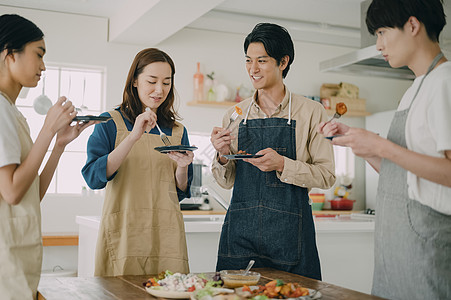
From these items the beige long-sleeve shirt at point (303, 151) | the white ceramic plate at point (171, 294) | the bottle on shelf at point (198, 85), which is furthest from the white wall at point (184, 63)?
the white ceramic plate at point (171, 294)

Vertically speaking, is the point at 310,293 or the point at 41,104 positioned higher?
the point at 41,104

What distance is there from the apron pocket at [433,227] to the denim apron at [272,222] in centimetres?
69

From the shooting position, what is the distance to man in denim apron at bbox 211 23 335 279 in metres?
2.09

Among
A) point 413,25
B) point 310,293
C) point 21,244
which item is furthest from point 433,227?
point 21,244

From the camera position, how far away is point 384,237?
63.3 inches

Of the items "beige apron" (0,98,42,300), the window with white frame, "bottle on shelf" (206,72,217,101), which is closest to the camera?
"beige apron" (0,98,42,300)

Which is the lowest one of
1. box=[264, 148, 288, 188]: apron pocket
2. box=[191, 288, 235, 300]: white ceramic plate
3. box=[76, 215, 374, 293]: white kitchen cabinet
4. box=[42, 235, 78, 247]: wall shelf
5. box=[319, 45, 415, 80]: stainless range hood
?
box=[42, 235, 78, 247]: wall shelf

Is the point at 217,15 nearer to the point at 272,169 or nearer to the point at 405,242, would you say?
the point at 272,169

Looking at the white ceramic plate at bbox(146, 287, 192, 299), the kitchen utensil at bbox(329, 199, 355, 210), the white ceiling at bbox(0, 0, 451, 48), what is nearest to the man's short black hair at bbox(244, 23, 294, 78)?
the white ceramic plate at bbox(146, 287, 192, 299)

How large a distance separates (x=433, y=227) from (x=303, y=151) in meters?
0.83

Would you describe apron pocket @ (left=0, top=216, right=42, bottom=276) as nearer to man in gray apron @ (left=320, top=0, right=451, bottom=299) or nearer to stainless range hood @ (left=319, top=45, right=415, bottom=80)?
man in gray apron @ (left=320, top=0, right=451, bottom=299)

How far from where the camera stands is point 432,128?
146cm

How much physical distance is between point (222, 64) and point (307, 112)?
12.3 feet

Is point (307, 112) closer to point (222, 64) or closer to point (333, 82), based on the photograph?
point (222, 64)
